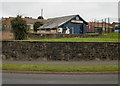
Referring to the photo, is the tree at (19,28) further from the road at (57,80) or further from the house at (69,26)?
the house at (69,26)

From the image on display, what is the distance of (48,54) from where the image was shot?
16484 mm

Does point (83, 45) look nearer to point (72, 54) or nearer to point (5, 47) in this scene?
point (72, 54)

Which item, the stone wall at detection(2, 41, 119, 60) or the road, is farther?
the stone wall at detection(2, 41, 119, 60)

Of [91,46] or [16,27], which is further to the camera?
[16,27]

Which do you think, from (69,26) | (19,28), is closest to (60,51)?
(19,28)

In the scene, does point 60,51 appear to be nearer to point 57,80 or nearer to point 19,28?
point 57,80

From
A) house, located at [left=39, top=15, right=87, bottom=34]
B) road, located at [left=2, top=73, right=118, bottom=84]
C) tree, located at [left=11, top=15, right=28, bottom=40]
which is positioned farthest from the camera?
house, located at [left=39, top=15, right=87, bottom=34]

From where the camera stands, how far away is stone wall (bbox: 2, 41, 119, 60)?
648 inches

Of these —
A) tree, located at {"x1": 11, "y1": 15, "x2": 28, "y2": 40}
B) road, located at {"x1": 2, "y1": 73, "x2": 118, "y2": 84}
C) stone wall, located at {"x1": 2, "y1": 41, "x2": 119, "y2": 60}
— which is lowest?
road, located at {"x1": 2, "y1": 73, "x2": 118, "y2": 84}

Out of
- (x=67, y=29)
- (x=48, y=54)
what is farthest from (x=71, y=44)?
(x=67, y=29)

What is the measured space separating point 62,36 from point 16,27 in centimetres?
846

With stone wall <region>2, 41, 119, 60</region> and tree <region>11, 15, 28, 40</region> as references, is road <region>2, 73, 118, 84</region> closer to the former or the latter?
stone wall <region>2, 41, 119, 60</region>

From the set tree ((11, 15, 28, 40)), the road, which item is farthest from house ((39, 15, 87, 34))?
the road

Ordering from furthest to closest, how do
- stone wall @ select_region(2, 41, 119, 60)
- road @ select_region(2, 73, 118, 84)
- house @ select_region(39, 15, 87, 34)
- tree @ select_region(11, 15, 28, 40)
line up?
house @ select_region(39, 15, 87, 34)
tree @ select_region(11, 15, 28, 40)
stone wall @ select_region(2, 41, 119, 60)
road @ select_region(2, 73, 118, 84)
